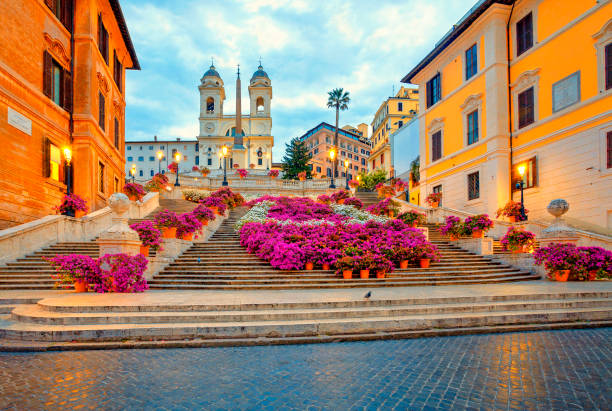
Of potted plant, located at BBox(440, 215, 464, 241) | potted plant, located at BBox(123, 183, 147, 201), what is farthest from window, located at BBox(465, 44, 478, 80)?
potted plant, located at BBox(123, 183, 147, 201)

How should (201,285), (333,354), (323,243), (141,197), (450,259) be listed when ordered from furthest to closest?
(141,197) < (450,259) < (323,243) < (201,285) < (333,354)

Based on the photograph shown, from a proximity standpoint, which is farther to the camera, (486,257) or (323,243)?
(486,257)

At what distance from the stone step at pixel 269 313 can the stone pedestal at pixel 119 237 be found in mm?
2682

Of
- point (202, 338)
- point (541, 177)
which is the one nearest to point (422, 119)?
point (541, 177)

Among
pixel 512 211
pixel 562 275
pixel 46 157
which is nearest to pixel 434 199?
pixel 512 211

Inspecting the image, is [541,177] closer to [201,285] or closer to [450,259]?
[450,259]

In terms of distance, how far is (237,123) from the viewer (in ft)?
276

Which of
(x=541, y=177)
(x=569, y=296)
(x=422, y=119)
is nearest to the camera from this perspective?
(x=569, y=296)

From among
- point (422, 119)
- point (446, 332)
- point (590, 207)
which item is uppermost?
point (422, 119)

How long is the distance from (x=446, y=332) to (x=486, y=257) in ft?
30.1

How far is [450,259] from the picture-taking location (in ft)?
47.4

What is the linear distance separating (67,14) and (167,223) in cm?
1446

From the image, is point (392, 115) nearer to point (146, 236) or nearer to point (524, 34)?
point (524, 34)

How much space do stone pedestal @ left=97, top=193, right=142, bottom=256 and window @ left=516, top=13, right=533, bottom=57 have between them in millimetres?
22405
